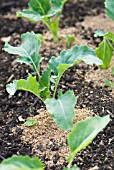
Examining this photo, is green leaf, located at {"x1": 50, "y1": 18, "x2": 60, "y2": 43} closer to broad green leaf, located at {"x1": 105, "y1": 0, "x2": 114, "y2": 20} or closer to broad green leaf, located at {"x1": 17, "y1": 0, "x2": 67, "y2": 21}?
broad green leaf, located at {"x1": 17, "y1": 0, "x2": 67, "y2": 21}

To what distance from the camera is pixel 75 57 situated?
2.15m

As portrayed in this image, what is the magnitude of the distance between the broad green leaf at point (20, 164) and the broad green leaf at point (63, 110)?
227 mm

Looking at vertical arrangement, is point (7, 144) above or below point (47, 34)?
below

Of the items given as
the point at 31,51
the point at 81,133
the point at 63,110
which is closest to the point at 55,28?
the point at 31,51

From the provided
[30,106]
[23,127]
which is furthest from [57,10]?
[23,127]

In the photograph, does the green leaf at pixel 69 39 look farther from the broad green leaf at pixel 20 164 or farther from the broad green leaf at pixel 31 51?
the broad green leaf at pixel 20 164

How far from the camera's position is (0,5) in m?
Result: 3.46

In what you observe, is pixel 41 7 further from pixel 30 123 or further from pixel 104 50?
pixel 30 123

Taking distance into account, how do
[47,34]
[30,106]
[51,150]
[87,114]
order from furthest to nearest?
[47,34] < [30,106] < [87,114] < [51,150]

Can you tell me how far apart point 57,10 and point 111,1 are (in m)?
0.39

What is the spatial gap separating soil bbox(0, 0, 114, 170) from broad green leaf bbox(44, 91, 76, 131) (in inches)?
7.9

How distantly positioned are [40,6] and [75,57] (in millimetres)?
687

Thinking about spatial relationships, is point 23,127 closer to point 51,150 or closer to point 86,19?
point 51,150

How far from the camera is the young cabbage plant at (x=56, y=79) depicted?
1941 millimetres
